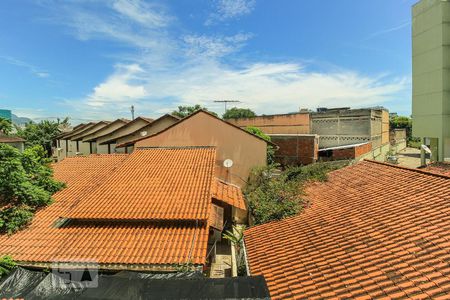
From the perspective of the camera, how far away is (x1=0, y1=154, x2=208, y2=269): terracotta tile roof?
9602 mm

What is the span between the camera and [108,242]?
407 inches

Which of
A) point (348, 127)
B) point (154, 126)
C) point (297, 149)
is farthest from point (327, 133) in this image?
point (154, 126)

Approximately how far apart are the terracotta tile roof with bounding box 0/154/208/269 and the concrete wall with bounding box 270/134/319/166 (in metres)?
18.9

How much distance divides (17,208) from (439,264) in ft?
48.8

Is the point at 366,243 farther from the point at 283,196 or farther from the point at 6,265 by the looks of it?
the point at 6,265

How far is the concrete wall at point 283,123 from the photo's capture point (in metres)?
37.0

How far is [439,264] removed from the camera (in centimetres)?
589

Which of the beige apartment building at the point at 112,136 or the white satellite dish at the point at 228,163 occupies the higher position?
the beige apartment building at the point at 112,136

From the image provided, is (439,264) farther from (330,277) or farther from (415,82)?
(415,82)

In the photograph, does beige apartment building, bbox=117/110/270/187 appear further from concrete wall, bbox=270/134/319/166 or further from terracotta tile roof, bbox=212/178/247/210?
concrete wall, bbox=270/134/319/166

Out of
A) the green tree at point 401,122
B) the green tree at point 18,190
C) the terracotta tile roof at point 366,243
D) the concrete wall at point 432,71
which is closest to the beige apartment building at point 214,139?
the green tree at point 18,190

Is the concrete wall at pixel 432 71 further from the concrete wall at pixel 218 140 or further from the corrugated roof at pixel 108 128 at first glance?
the corrugated roof at pixel 108 128

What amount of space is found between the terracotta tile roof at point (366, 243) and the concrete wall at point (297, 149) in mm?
15092

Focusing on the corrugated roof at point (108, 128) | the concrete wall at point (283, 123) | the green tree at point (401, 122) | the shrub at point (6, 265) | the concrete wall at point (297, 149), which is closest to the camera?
the shrub at point (6, 265)
